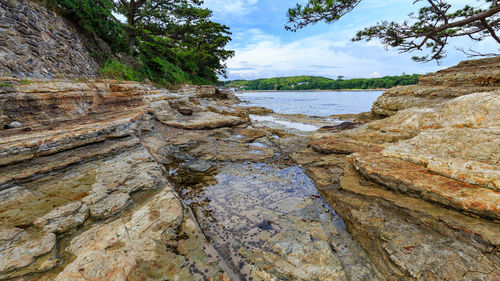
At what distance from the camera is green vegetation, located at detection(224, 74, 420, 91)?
75838 mm

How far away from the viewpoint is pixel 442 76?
367 inches

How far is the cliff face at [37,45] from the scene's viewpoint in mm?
6482

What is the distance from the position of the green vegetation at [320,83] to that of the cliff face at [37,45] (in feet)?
275

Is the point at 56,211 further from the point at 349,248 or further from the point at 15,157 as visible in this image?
the point at 349,248

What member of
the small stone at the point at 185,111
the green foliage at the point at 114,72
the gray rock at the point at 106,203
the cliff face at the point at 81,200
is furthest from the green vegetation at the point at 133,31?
the gray rock at the point at 106,203

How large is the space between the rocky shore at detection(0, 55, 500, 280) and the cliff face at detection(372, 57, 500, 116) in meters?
3.79

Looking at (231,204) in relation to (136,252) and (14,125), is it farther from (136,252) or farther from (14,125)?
(14,125)

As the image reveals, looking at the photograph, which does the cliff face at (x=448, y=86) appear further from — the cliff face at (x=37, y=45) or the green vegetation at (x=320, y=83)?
the green vegetation at (x=320, y=83)

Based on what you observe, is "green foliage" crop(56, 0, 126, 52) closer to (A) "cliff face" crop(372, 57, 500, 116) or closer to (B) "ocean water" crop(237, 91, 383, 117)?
(B) "ocean water" crop(237, 91, 383, 117)

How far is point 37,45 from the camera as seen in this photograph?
7703 millimetres

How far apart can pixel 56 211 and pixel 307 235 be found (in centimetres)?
358

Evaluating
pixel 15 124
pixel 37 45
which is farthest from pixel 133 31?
pixel 15 124

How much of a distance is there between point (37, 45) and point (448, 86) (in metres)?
17.5

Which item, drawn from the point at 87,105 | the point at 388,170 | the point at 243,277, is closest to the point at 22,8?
the point at 87,105
